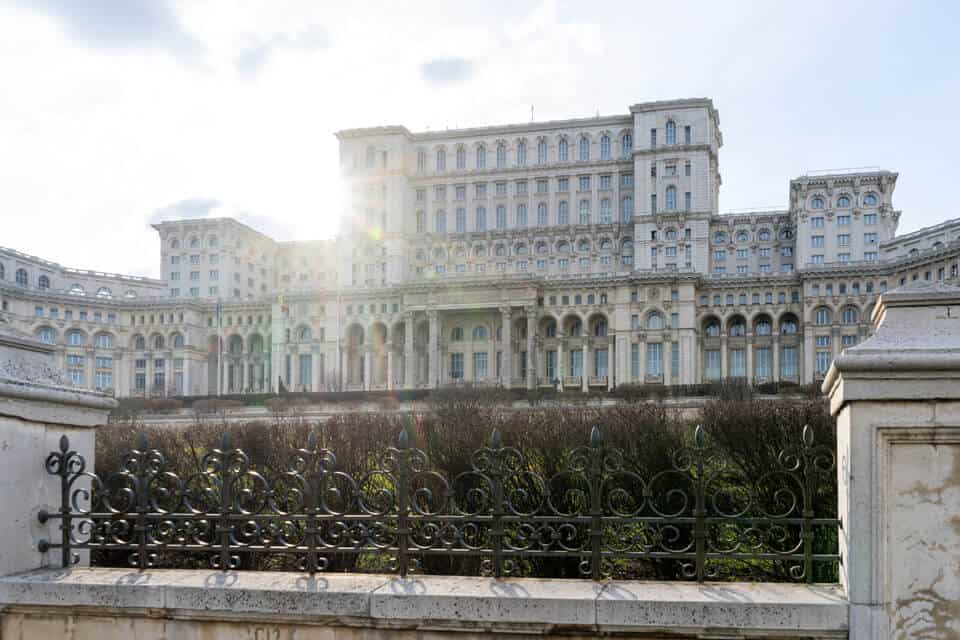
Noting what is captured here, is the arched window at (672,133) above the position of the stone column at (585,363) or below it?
above

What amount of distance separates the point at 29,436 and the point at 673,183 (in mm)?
94060

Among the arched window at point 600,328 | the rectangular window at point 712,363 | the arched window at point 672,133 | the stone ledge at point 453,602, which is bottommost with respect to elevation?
the stone ledge at point 453,602

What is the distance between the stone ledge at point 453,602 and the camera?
4.77 m

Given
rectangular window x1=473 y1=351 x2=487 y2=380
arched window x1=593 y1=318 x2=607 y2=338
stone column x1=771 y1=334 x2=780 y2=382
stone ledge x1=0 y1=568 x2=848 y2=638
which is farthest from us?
rectangular window x1=473 y1=351 x2=487 y2=380

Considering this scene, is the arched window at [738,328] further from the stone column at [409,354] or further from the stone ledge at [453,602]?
the stone ledge at [453,602]

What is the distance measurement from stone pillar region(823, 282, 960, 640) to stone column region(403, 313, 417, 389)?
86.4m

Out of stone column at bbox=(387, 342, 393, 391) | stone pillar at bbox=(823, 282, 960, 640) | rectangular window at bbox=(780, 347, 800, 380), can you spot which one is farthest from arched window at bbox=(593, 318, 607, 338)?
stone pillar at bbox=(823, 282, 960, 640)

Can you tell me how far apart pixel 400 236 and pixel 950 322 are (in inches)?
3908

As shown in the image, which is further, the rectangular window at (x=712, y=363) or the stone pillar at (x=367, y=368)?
the stone pillar at (x=367, y=368)

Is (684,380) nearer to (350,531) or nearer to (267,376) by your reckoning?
(267,376)

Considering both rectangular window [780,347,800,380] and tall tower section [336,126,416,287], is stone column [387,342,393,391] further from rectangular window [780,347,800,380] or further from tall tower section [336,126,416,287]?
rectangular window [780,347,800,380]

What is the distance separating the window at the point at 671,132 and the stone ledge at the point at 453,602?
95.2 meters

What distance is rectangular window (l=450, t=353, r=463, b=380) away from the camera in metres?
92.7

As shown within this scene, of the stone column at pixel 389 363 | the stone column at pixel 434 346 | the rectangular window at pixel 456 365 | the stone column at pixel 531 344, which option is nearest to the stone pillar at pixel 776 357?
the stone column at pixel 531 344
